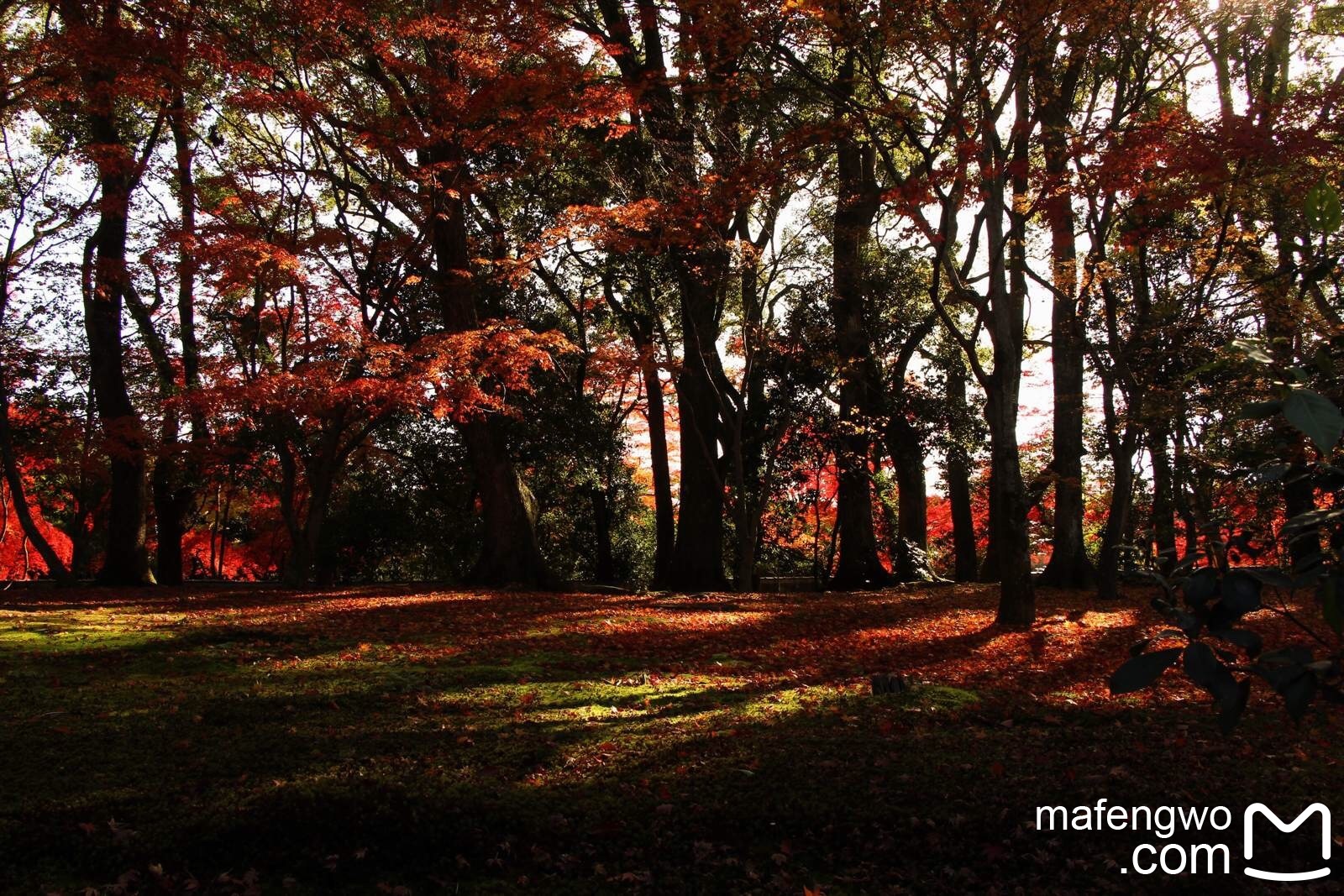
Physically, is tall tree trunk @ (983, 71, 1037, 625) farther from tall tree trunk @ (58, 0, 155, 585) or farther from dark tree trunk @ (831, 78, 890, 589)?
tall tree trunk @ (58, 0, 155, 585)

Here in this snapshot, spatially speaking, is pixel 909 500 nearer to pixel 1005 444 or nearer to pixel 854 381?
pixel 854 381

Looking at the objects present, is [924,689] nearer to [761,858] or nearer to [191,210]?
[761,858]

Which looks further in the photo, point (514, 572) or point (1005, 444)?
point (514, 572)

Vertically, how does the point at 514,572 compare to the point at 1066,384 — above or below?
below

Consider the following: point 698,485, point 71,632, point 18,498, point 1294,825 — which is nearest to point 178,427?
point 18,498

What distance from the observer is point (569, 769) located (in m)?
4.41

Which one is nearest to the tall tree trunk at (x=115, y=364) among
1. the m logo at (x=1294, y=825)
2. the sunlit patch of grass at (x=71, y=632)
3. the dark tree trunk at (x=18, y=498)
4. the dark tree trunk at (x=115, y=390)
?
the dark tree trunk at (x=115, y=390)

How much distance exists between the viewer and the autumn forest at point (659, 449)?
3.80 meters

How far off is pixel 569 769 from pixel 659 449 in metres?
12.1

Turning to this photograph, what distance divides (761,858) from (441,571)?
16.5 m

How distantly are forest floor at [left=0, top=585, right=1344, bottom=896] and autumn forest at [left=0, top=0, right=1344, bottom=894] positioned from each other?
0.03 metres

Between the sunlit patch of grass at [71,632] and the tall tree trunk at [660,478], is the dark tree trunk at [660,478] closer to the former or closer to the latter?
the tall tree trunk at [660,478]

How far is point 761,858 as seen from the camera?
377 centimetres

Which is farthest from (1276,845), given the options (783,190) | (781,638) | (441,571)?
(441,571)
